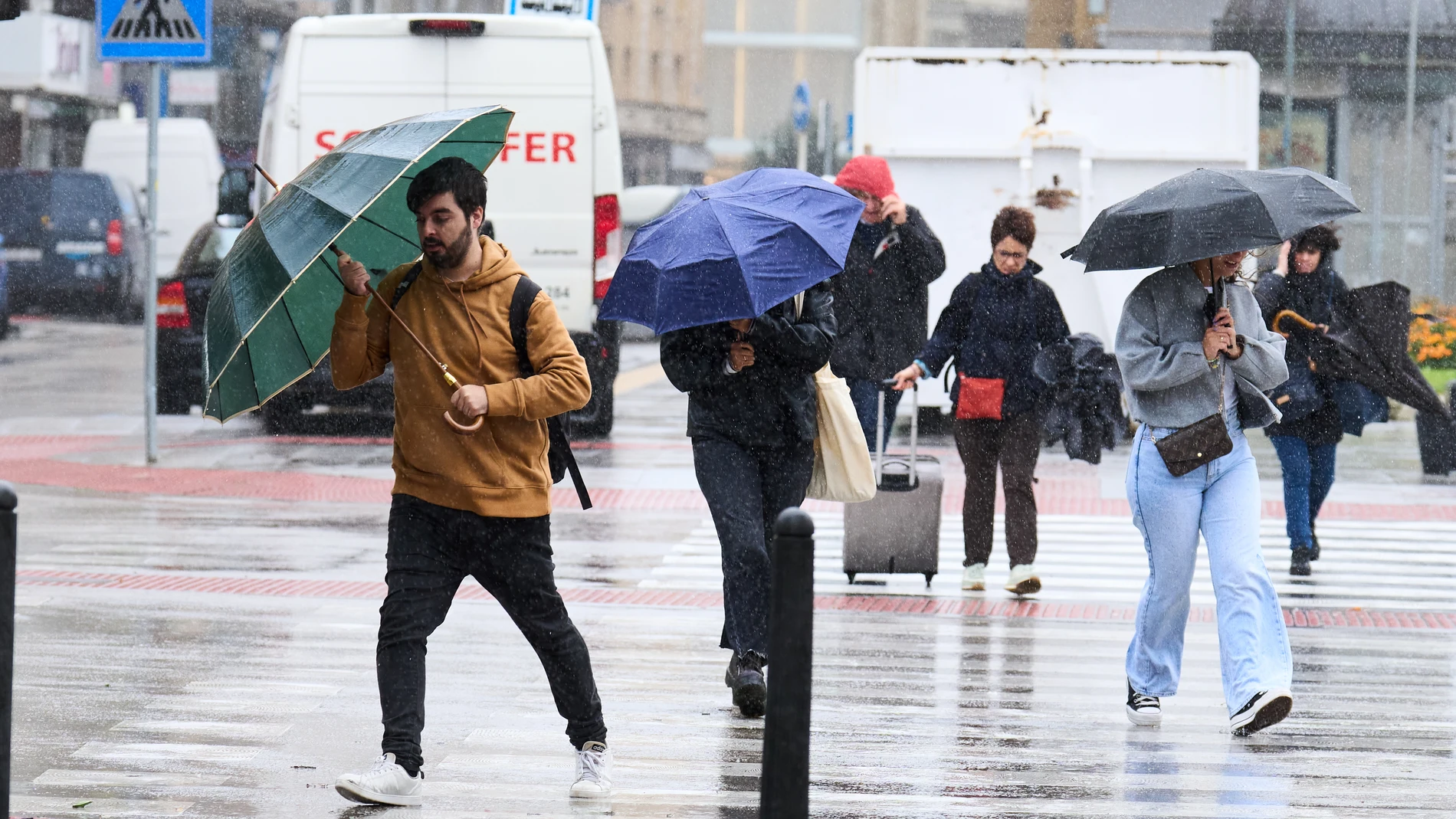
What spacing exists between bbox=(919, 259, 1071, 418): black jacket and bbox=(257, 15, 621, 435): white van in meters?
5.90

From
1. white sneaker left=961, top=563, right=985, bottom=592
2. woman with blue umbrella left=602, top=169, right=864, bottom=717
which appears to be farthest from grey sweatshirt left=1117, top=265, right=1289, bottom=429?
white sneaker left=961, top=563, right=985, bottom=592

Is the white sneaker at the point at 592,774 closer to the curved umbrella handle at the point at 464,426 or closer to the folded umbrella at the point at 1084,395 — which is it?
the curved umbrella handle at the point at 464,426

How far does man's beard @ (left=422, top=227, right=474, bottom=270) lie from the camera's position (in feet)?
17.5

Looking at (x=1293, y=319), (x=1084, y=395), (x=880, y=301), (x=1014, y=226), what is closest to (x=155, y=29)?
(x=880, y=301)

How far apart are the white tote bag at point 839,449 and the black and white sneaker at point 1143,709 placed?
3.67 feet

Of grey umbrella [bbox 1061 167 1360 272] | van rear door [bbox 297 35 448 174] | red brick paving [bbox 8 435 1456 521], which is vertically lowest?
red brick paving [bbox 8 435 1456 521]

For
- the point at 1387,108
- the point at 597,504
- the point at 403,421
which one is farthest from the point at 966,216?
the point at 1387,108

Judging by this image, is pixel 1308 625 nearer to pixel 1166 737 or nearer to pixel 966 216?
pixel 1166 737

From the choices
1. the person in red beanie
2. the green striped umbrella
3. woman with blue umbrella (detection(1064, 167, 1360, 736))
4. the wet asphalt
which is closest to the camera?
the green striped umbrella

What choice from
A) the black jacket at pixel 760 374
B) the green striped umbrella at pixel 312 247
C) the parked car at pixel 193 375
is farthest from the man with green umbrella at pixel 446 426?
the parked car at pixel 193 375

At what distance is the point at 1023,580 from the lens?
933 centimetres

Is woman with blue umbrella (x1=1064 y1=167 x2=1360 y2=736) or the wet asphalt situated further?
woman with blue umbrella (x1=1064 y1=167 x2=1360 y2=736)

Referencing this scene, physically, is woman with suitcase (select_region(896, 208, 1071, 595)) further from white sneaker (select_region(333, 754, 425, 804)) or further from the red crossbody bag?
white sneaker (select_region(333, 754, 425, 804))

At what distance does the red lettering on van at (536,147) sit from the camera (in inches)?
577
